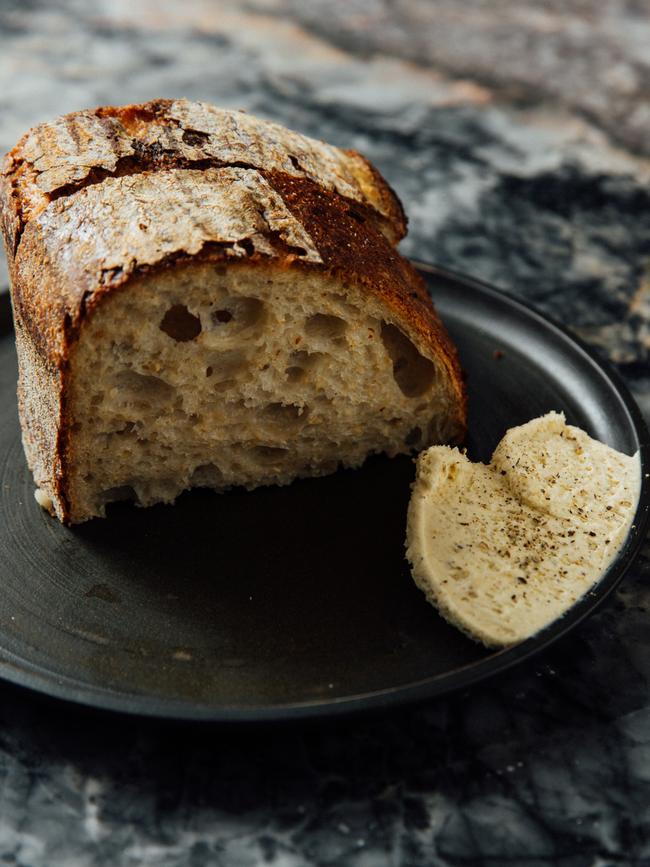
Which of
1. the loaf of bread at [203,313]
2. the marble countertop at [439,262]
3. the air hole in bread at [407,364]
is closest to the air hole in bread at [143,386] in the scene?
the loaf of bread at [203,313]

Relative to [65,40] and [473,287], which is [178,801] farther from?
[65,40]

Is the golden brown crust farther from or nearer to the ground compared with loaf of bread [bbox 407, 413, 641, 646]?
farther from the ground

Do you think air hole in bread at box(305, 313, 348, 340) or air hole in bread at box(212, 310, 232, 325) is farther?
air hole in bread at box(305, 313, 348, 340)

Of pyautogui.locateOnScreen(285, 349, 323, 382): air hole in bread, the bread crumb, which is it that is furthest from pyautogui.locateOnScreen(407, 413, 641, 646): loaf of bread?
the bread crumb

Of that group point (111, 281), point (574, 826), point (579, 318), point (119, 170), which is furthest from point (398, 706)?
point (579, 318)

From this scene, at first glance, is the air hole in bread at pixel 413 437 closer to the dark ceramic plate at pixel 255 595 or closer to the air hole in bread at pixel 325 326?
the dark ceramic plate at pixel 255 595

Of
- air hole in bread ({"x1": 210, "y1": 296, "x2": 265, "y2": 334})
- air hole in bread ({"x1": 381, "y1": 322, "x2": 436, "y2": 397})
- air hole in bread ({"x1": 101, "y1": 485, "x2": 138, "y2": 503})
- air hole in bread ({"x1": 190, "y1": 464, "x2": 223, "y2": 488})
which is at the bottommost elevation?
air hole in bread ({"x1": 101, "y1": 485, "x2": 138, "y2": 503})

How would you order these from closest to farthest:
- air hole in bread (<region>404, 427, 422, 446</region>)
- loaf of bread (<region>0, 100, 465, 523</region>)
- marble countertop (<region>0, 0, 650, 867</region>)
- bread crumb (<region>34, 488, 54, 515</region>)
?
marble countertop (<region>0, 0, 650, 867</region>) < loaf of bread (<region>0, 100, 465, 523</region>) < bread crumb (<region>34, 488, 54, 515</region>) < air hole in bread (<region>404, 427, 422, 446</region>)

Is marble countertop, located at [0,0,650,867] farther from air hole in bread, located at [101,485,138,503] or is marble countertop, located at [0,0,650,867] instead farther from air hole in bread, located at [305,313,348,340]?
air hole in bread, located at [305,313,348,340]
